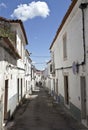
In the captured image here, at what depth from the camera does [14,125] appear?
10500mm

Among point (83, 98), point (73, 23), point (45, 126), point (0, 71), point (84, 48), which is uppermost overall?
point (73, 23)

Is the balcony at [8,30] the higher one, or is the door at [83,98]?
the balcony at [8,30]

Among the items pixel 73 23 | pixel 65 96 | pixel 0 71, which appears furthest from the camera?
pixel 65 96

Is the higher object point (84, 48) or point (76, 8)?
point (76, 8)

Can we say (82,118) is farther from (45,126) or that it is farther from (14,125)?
(14,125)

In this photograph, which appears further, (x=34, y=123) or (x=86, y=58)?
(x=34, y=123)

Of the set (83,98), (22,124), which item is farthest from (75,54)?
(22,124)

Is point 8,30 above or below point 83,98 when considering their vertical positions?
above

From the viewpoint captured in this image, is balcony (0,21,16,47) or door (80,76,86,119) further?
balcony (0,21,16,47)

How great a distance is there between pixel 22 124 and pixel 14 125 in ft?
1.42

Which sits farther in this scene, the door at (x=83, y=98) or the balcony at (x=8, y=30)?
the balcony at (x=8, y=30)

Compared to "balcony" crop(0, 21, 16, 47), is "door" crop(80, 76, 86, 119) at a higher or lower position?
lower

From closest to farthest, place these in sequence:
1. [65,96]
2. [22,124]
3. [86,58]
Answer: [86,58]
[22,124]
[65,96]

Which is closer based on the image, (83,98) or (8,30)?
(83,98)
